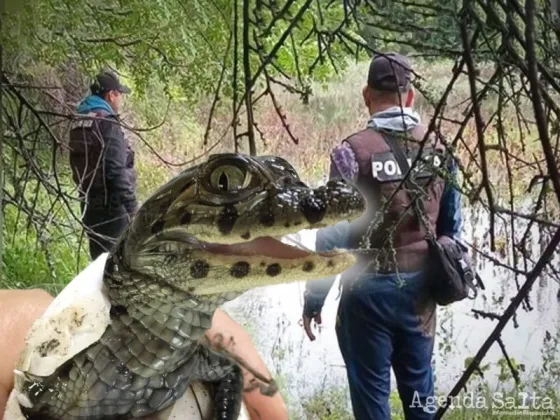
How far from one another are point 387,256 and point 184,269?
18.0 inches

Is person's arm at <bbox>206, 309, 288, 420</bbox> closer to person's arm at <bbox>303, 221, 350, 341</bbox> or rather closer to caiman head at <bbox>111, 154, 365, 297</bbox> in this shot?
person's arm at <bbox>303, 221, 350, 341</bbox>

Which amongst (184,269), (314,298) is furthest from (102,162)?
(184,269)

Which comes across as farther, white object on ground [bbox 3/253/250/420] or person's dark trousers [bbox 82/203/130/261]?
person's dark trousers [bbox 82/203/130/261]

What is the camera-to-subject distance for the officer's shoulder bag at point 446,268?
37.1 inches

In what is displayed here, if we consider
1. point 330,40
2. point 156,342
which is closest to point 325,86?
point 330,40

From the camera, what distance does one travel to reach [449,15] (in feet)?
2.98

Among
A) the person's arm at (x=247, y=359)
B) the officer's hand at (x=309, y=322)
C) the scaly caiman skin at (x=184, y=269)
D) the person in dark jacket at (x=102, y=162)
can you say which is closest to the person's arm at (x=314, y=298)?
the officer's hand at (x=309, y=322)

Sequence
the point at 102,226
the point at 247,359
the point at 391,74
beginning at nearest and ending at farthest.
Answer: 1. the point at 247,359
2. the point at 391,74
3. the point at 102,226

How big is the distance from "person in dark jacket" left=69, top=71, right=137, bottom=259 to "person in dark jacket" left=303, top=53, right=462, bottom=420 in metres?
0.27

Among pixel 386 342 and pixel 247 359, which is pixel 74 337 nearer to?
pixel 247 359

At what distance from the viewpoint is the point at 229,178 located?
1.66ft

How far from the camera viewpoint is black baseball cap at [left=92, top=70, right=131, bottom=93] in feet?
3.28

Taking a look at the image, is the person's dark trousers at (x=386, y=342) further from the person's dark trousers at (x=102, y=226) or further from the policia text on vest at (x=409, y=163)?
the person's dark trousers at (x=102, y=226)

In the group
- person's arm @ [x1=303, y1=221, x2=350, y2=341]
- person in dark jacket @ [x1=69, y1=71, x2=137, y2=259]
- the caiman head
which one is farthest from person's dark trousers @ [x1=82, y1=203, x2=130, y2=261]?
the caiman head
